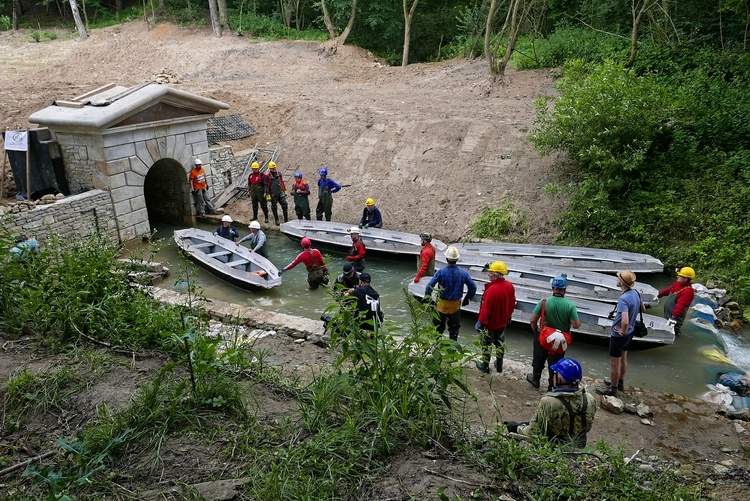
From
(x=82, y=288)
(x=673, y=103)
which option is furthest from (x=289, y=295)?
(x=673, y=103)

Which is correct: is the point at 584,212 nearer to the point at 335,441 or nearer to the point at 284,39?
the point at 335,441

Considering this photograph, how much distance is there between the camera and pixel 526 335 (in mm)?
8352

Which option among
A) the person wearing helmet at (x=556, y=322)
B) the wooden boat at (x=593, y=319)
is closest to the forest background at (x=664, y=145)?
the wooden boat at (x=593, y=319)

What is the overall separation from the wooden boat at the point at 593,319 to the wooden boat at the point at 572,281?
1.16 ft

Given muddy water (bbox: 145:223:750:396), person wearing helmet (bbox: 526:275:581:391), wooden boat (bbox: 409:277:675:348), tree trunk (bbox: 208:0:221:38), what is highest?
tree trunk (bbox: 208:0:221:38)

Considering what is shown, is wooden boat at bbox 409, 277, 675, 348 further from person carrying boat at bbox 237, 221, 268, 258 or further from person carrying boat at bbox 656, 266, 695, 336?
person carrying boat at bbox 237, 221, 268, 258

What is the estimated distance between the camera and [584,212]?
11.2 meters

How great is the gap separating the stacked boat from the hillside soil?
3.59 ft

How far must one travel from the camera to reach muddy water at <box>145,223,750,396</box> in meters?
7.20

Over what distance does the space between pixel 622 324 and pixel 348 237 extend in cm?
652

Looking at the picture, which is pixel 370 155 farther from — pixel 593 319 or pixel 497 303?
pixel 497 303

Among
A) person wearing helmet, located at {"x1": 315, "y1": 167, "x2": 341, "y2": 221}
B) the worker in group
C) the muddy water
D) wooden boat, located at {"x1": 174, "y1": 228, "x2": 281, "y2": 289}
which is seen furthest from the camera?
the worker in group

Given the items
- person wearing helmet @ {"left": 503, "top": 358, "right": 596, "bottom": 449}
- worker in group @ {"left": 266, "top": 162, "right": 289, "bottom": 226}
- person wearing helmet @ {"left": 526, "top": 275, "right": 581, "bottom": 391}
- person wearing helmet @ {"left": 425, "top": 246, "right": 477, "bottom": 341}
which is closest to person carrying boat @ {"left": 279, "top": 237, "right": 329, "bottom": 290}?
person wearing helmet @ {"left": 425, "top": 246, "right": 477, "bottom": 341}

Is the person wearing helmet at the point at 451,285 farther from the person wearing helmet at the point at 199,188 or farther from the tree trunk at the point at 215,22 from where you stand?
the tree trunk at the point at 215,22
